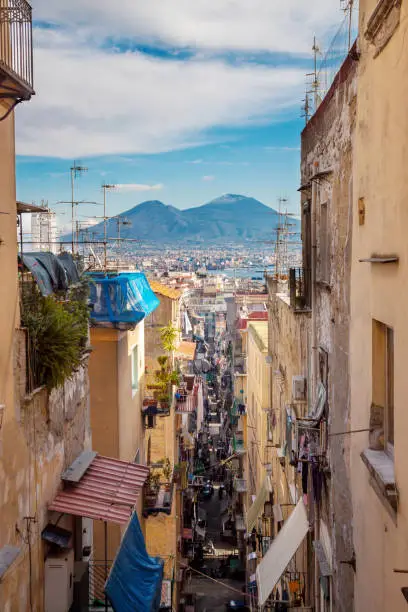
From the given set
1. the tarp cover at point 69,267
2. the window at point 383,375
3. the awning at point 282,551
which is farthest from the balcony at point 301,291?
the window at point 383,375

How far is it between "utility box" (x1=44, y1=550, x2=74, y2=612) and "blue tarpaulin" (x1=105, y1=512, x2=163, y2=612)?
682 millimetres

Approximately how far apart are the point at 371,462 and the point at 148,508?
16220mm

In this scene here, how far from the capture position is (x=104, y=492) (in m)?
11.1

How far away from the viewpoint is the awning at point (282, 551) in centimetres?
1241

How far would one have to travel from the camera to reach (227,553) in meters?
43.8

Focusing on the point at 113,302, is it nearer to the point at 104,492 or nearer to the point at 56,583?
the point at 104,492

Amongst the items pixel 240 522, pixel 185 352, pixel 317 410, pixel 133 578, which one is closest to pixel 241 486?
pixel 240 522

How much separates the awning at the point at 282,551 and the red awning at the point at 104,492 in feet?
10.0

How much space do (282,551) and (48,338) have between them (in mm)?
6438

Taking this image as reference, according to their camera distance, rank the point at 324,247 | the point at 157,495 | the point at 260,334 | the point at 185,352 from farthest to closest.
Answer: the point at 185,352 → the point at 260,334 → the point at 157,495 → the point at 324,247

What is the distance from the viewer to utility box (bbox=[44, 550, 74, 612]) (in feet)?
32.9

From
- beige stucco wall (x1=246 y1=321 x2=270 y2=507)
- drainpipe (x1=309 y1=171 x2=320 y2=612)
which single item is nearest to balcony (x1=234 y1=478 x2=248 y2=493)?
beige stucco wall (x1=246 y1=321 x2=270 y2=507)

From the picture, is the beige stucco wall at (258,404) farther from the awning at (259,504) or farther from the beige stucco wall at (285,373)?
the beige stucco wall at (285,373)

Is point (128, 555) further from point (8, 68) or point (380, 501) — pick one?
point (8, 68)
